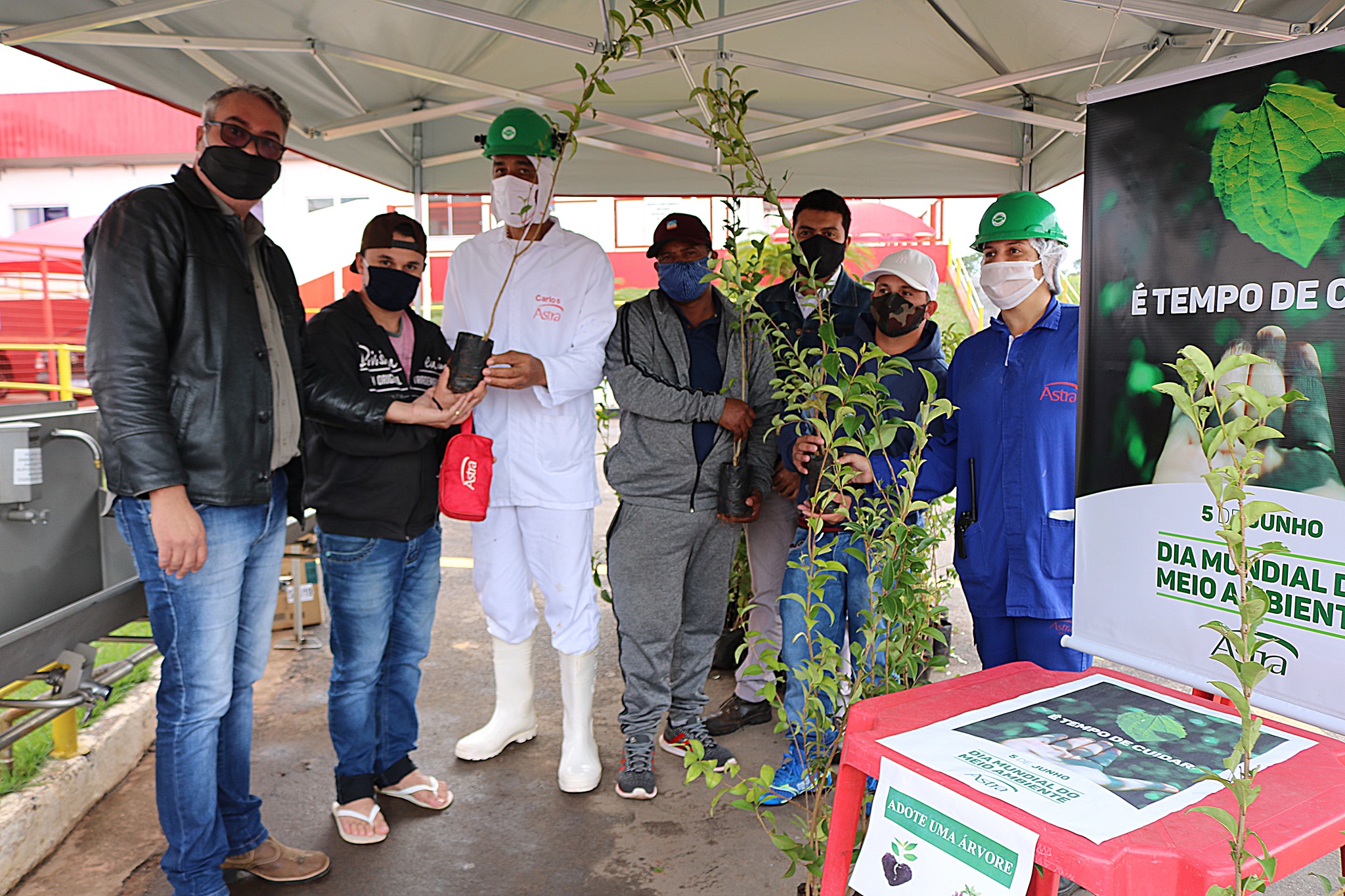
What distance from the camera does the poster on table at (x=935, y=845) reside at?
109 centimetres

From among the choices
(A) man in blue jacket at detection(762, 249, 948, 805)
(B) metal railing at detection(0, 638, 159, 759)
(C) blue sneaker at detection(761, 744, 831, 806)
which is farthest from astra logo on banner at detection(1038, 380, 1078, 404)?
(B) metal railing at detection(0, 638, 159, 759)

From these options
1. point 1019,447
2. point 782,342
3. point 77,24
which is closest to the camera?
point 1019,447

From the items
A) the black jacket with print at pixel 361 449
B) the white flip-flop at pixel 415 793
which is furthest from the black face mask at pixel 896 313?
the white flip-flop at pixel 415 793

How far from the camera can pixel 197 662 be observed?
7.13 ft

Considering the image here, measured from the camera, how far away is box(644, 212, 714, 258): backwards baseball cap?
305cm

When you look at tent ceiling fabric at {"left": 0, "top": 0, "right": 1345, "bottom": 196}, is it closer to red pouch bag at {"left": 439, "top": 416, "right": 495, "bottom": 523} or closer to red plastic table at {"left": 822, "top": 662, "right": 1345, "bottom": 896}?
red pouch bag at {"left": 439, "top": 416, "right": 495, "bottom": 523}

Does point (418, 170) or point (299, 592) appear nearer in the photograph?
point (299, 592)

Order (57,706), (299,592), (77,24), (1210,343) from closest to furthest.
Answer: (1210,343)
(57,706)
(77,24)
(299,592)

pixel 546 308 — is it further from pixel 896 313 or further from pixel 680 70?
pixel 680 70

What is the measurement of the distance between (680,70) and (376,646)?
2963mm

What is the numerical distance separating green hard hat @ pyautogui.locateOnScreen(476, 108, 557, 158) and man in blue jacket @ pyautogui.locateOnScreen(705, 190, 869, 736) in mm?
879

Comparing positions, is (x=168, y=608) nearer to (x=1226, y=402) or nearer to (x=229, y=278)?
(x=229, y=278)

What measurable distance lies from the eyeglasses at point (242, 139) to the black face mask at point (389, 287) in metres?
0.49

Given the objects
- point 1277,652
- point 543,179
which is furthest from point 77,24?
point 1277,652
